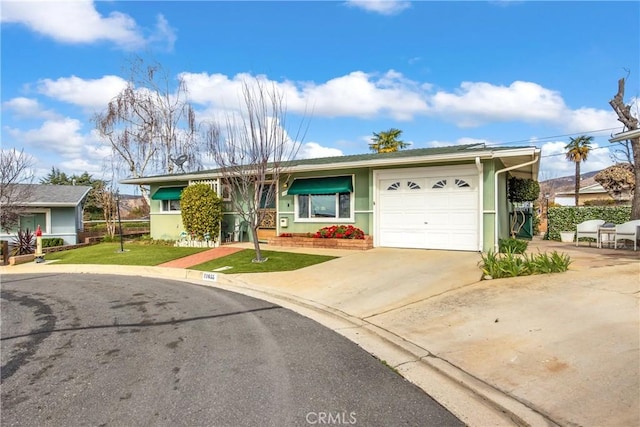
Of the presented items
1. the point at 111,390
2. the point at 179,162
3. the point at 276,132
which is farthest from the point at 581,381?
the point at 179,162

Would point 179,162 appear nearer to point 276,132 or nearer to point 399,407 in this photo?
point 276,132

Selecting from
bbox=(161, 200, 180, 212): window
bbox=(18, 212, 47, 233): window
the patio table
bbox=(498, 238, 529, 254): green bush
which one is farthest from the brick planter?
bbox=(18, 212, 47, 233): window

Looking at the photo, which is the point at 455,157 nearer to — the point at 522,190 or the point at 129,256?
the point at 522,190

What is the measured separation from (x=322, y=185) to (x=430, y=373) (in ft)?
34.1

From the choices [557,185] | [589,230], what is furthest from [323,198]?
[557,185]

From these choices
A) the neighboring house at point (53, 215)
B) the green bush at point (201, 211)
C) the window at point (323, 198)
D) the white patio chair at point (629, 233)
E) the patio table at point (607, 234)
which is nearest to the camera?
the white patio chair at point (629, 233)

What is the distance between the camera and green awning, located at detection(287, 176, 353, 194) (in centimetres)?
1351

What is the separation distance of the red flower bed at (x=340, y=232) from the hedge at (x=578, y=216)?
10420 mm

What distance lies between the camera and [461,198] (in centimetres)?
1166

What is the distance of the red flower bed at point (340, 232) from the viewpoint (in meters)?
12.9

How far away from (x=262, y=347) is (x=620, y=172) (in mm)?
25735

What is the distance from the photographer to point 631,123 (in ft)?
51.3

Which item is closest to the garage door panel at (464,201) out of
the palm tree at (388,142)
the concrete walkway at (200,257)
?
the concrete walkway at (200,257)

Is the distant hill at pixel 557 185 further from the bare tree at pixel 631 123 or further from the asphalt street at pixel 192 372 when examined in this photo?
the asphalt street at pixel 192 372
